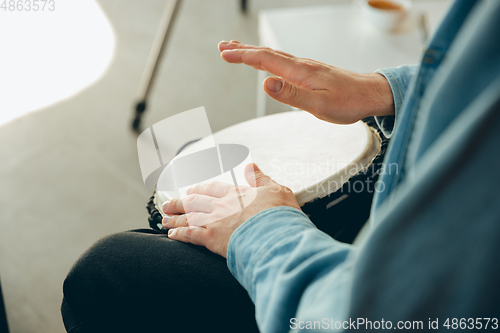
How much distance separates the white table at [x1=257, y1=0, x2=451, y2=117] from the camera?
3.41ft

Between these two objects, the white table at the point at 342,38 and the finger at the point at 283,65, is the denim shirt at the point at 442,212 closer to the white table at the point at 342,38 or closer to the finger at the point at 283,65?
the finger at the point at 283,65

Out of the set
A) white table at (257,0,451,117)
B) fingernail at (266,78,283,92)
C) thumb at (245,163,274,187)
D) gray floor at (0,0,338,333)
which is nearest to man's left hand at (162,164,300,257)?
thumb at (245,163,274,187)

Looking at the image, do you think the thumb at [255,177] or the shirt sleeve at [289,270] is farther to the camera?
the thumb at [255,177]

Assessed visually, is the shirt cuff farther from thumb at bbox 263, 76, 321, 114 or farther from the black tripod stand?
the black tripod stand

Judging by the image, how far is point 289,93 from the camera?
1.58ft

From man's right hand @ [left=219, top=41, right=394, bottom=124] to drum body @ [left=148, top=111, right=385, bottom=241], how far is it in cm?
5

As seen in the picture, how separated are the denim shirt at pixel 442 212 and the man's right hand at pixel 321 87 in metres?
0.24

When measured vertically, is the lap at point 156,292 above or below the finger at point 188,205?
below

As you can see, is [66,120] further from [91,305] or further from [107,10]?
[91,305]

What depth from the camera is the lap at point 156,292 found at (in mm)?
400

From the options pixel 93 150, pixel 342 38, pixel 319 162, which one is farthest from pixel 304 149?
pixel 93 150

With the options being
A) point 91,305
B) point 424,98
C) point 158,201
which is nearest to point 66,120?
point 158,201

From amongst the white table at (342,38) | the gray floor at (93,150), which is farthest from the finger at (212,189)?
the white table at (342,38)

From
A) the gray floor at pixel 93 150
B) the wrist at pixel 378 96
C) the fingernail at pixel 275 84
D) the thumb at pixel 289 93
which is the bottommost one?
the gray floor at pixel 93 150
